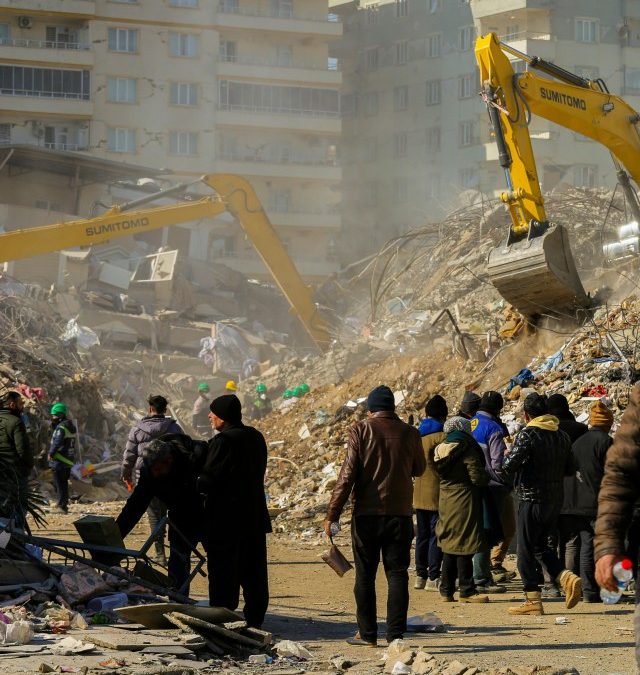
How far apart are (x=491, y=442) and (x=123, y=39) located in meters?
60.9

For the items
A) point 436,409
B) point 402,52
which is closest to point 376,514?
point 436,409

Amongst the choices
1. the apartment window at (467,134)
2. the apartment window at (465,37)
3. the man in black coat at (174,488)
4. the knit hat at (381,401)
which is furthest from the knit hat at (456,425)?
the apartment window at (465,37)

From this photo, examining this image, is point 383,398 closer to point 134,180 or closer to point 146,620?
point 146,620

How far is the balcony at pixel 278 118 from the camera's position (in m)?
70.9

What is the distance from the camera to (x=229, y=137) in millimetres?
71750

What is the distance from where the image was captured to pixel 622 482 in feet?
17.3

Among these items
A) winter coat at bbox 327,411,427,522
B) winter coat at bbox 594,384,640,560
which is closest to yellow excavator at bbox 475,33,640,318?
winter coat at bbox 327,411,427,522

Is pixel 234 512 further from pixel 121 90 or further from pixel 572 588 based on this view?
pixel 121 90

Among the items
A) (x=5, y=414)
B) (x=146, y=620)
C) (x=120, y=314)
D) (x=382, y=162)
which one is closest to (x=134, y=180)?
(x=120, y=314)

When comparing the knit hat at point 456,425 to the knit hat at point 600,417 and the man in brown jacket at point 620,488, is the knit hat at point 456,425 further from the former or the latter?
the man in brown jacket at point 620,488

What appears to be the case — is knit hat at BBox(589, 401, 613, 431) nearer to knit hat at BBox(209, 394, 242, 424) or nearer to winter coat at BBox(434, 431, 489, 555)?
winter coat at BBox(434, 431, 489, 555)

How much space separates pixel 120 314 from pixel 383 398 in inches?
1154

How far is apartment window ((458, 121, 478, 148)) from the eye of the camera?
7419 cm

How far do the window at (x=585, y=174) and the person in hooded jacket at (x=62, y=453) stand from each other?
55753 mm
